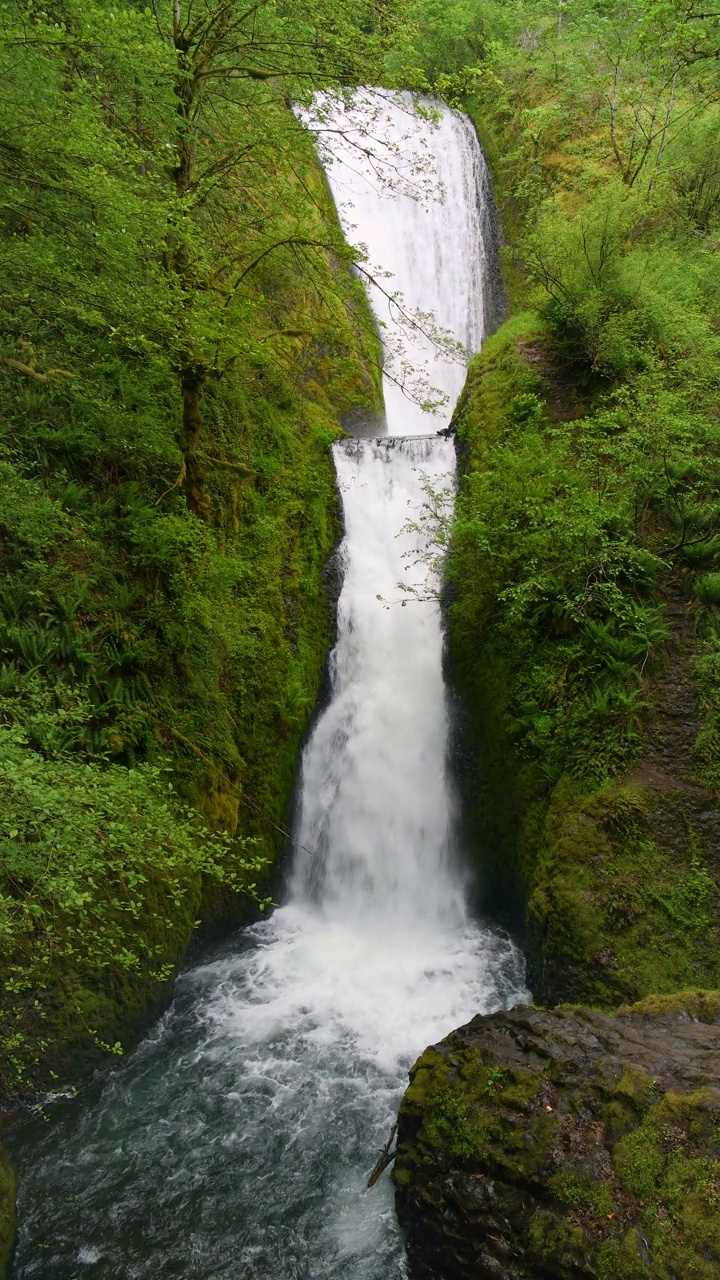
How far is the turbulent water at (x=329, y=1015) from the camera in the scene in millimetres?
4738

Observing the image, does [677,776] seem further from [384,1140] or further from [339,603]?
[339,603]

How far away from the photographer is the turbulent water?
15.5 feet

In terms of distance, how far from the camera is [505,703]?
8.20 meters

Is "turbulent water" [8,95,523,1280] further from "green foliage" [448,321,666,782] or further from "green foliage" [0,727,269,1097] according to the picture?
"green foliage" [448,321,666,782]

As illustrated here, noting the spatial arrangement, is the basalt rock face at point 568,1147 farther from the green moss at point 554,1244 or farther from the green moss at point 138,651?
the green moss at point 138,651

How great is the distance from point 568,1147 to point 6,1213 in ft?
12.9

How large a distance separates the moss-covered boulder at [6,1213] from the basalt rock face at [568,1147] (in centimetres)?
272

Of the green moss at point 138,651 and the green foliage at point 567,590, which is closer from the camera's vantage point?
the green moss at point 138,651


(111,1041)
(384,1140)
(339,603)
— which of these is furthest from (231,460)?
(384,1140)

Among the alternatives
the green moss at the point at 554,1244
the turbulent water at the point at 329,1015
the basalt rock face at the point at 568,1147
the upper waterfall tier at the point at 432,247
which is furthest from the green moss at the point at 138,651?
the upper waterfall tier at the point at 432,247

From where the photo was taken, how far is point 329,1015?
689 centimetres

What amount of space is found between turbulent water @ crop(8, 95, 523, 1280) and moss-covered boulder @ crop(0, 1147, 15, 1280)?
152 millimetres

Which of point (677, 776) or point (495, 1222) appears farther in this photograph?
point (677, 776)

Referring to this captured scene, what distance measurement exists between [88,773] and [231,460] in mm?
6768
